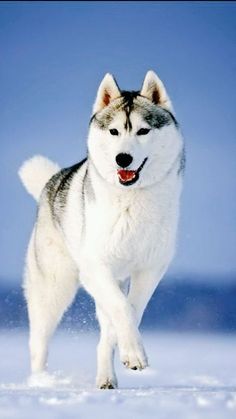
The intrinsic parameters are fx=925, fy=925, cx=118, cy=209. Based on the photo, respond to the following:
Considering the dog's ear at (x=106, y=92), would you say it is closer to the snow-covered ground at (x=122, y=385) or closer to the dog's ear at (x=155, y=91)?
the dog's ear at (x=155, y=91)

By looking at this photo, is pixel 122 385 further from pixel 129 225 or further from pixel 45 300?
pixel 129 225

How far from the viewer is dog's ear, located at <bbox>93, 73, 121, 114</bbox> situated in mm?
6340

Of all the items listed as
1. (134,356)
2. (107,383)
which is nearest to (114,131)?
(134,356)

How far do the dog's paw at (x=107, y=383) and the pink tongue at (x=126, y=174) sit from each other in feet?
4.83

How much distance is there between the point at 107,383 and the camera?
6.45 metres

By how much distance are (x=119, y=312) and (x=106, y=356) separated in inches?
34.2

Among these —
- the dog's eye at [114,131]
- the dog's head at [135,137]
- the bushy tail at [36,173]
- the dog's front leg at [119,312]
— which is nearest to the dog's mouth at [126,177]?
the dog's head at [135,137]

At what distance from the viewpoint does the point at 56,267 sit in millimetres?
7164

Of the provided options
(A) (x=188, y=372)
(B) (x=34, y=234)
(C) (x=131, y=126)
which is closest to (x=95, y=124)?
(C) (x=131, y=126)

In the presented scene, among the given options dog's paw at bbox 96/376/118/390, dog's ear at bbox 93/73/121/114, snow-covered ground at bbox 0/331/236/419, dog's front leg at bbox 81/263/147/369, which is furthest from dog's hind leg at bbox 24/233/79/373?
dog's ear at bbox 93/73/121/114

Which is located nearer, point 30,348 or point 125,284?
point 125,284

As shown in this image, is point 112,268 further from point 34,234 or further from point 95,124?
point 34,234

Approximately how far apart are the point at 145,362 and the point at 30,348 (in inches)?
82.2

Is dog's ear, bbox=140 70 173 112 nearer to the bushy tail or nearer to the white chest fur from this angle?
the white chest fur
